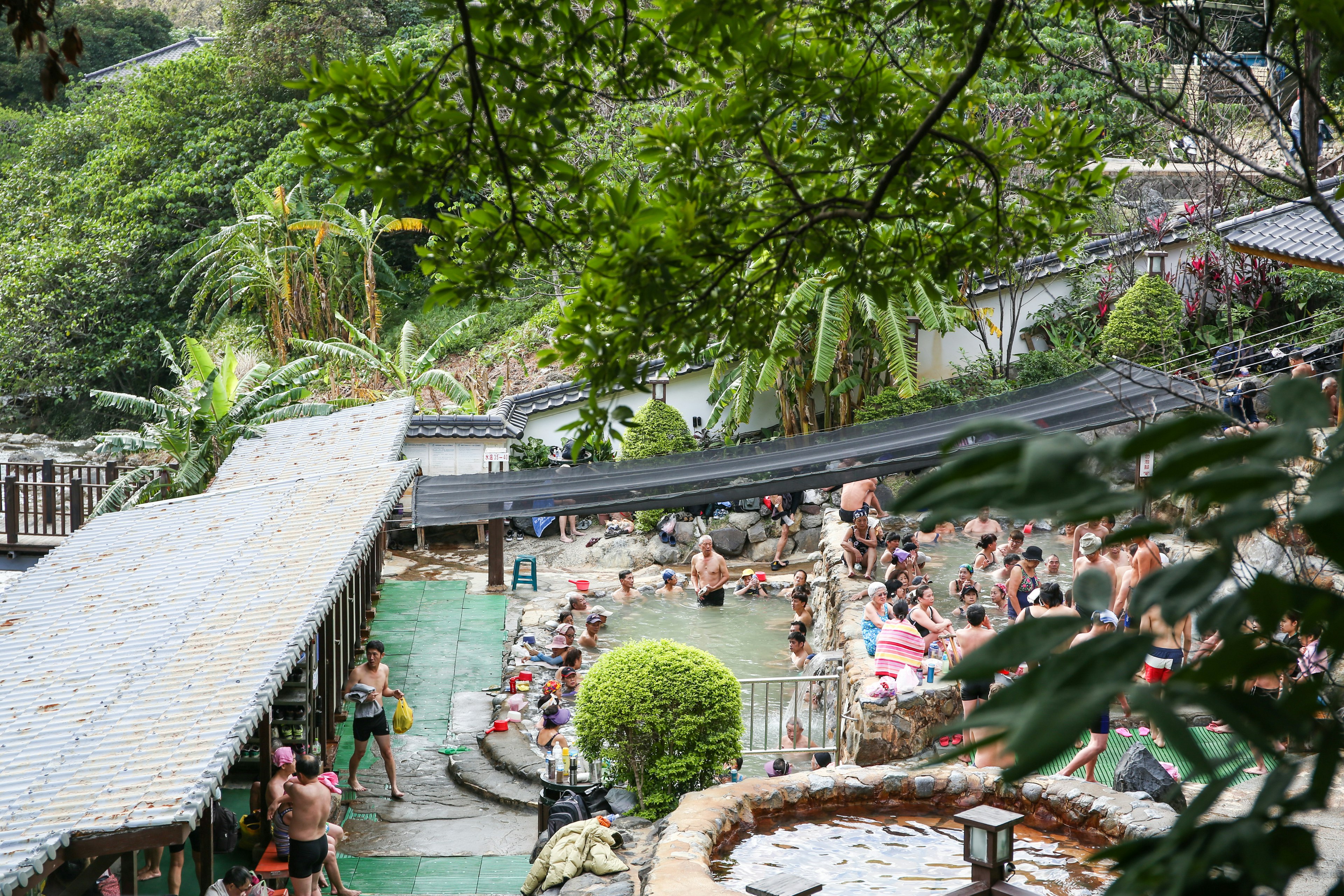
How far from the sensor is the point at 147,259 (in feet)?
93.2

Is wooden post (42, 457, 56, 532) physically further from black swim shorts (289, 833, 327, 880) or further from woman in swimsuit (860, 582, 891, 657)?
woman in swimsuit (860, 582, 891, 657)

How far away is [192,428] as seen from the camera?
1359 centimetres

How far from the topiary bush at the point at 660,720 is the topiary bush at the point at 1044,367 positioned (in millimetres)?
11167

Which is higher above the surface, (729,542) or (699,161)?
(699,161)

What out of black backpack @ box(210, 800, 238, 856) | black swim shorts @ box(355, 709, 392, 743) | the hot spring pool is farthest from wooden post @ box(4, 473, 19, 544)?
the hot spring pool

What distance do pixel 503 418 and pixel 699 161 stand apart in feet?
50.1

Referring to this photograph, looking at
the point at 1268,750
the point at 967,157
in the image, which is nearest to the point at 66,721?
the point at 967,157

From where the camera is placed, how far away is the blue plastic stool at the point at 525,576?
1575cm

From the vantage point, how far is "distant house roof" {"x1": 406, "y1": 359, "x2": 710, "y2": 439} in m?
18.5

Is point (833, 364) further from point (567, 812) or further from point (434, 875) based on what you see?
point (434, 875)

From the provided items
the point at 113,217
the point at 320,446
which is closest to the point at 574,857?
the point at 320,446

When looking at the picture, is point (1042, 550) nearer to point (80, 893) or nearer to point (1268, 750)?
point (80, 893)

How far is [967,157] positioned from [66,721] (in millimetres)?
5118

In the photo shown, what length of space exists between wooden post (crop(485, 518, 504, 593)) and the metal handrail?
18.9 feet
